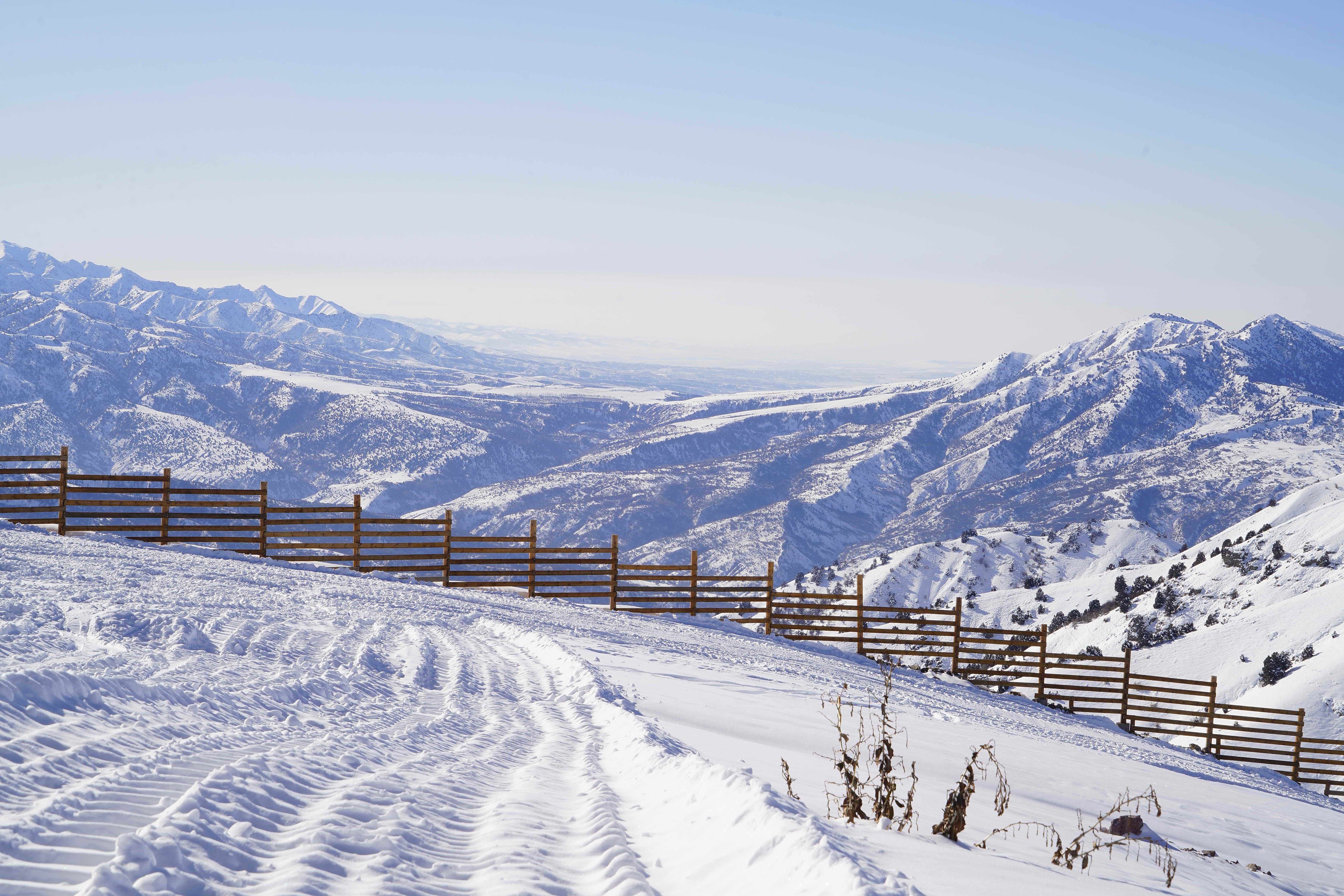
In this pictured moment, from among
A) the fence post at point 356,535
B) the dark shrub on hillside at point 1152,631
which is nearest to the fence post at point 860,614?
the fence post at point 356,535

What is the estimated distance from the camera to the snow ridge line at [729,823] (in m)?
3.79

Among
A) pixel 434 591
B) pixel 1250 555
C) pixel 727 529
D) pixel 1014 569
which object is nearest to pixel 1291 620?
pixel 1250 555

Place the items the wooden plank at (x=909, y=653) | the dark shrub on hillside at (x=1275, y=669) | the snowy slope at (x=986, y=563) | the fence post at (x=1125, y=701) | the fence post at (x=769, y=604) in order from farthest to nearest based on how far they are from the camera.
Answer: the snowy slope at (x=986, y=563), the dark shrub on hillside at (x=1275, y=669), the fence post at (x=769, y=604), the fence post at (x=1125, y=701), the wooden plank at (x=909, y=653)

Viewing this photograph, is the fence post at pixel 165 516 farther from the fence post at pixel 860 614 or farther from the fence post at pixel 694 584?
the fence post at pixel 860 614

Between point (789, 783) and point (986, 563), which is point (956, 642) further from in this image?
point (986, 563)

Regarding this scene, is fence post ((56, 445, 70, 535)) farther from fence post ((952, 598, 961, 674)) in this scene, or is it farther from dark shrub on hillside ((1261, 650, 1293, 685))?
dark shrub on hillside ((1261, 650, 1293, 685))

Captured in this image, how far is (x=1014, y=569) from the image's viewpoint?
96938 mm

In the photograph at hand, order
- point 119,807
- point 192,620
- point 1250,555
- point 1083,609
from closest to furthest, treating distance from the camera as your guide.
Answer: point 119,807
point 192,620
point 1250,555
point 1083,609

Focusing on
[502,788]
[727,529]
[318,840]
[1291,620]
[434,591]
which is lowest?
[727,529]

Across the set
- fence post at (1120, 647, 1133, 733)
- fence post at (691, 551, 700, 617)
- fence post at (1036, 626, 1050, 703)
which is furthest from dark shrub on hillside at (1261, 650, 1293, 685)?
fence post at (691, 551, 700, 617)

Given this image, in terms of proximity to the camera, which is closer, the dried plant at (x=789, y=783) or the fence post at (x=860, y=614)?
the dried plant at (x=789, y=783)

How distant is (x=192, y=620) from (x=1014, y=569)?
9809cm

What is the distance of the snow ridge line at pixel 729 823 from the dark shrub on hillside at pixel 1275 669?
114 feet

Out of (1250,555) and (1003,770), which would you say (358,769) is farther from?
(1250,555)
